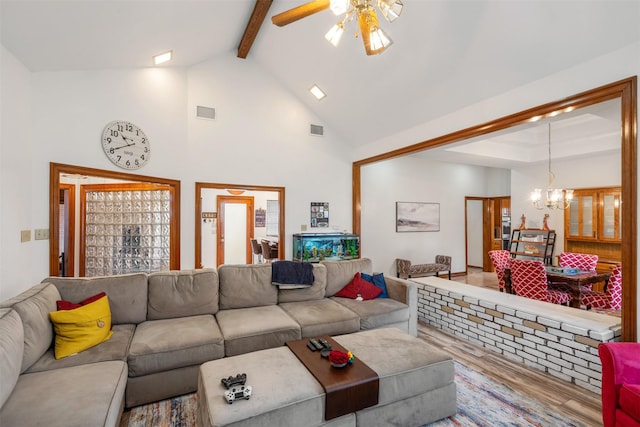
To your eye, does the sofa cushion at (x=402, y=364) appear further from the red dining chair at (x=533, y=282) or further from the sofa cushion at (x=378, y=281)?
the red dining chair at (x=533, y=282)

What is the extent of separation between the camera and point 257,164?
5.05 m

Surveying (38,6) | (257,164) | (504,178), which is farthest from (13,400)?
(504,178)

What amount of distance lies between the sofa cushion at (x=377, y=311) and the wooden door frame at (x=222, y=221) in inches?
187

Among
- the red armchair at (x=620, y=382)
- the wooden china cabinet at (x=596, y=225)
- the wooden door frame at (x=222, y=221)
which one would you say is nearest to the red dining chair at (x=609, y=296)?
the wooden china cabinet at (x=596, y=225)

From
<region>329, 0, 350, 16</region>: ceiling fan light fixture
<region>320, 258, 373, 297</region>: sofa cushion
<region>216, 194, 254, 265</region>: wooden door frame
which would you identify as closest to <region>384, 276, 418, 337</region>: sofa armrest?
<region>320, 258, 373, 297</region>: sofa cushion

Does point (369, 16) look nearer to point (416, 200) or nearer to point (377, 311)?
point (377, 311)

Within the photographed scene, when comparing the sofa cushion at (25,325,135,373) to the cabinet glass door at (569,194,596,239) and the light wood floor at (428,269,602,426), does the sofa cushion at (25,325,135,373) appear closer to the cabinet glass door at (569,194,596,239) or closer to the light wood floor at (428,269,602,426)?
the light wood floor at (428,269,602,426)

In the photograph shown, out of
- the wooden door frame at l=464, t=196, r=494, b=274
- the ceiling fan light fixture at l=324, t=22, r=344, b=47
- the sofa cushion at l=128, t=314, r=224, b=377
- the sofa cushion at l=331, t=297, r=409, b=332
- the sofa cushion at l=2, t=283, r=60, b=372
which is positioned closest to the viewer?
the sofa cushion at l=2, t=283, r=60, b=372

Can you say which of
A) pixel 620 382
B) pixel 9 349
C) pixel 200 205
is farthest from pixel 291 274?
pixel 620 382

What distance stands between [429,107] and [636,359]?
10.1ft

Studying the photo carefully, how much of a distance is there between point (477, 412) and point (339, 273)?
1.94 m

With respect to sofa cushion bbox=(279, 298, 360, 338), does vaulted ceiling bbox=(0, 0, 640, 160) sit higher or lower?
higher

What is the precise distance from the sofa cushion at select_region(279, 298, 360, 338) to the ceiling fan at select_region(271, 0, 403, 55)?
2.34m

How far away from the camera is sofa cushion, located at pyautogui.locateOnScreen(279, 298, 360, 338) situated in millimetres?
2911
